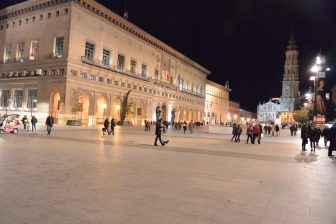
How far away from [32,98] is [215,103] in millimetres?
69502

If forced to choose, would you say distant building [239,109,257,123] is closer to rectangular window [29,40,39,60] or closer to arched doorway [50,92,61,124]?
arched doorway [50,92,61,124]

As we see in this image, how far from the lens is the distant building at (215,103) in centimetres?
9475

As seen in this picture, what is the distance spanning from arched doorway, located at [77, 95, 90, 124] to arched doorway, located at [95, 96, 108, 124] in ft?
6.17

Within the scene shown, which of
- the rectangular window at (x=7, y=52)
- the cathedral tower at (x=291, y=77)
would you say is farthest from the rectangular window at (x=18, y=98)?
the cathedral tower at (x=291, y=77)

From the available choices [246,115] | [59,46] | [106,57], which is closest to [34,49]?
[59,46]

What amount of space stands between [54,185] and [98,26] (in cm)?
4192

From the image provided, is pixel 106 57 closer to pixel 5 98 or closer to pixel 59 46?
pixel 59 46

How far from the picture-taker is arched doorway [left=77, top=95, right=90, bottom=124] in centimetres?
4163

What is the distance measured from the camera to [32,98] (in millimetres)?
41438

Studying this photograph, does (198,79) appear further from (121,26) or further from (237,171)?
(237,171)

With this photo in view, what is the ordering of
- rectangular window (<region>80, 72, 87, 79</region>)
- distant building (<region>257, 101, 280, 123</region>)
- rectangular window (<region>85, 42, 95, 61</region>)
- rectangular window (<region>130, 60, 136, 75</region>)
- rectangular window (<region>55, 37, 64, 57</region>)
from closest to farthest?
rectangular window (<region>55, 37, 64, 57</region>), rectangular window (<region>80, 72, 87, 79</region>), rectangular window (<region>85, 42, 95, 61</region>), rectangular window (<region>130, 60, 136, 75</region>), distant building (<region>257, 101, 280, 123</region>)

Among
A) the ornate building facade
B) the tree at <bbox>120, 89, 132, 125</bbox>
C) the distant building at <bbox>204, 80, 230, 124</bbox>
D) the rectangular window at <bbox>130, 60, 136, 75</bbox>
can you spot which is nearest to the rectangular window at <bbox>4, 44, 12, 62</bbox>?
the ornate building facade

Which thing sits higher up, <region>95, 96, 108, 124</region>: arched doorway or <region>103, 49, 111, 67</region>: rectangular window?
<region>103, 49, 111, 67</region>: rectangular window

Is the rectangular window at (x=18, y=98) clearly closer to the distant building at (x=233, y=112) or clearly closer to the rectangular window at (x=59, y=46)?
the rectangular window at (x=59, y=46)
